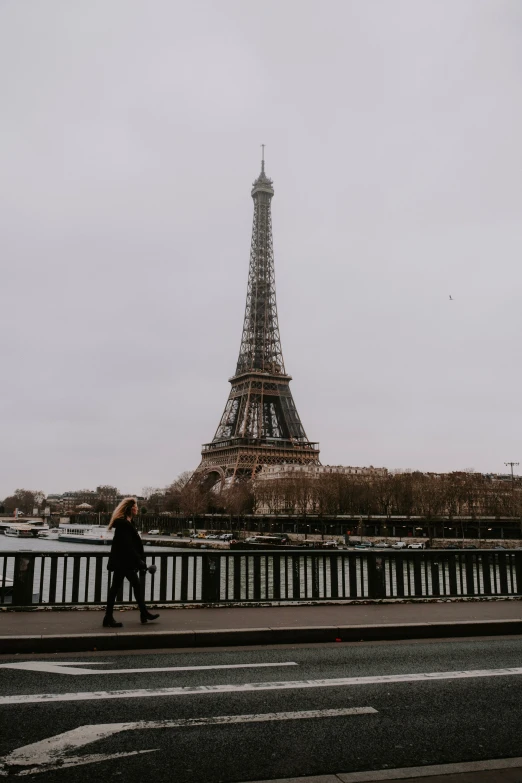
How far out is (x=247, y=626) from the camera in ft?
35.4

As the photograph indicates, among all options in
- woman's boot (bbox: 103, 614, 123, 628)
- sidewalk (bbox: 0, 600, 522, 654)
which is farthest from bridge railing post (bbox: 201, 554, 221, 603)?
woman's boot (bbox: 103, 614, 123, 628)

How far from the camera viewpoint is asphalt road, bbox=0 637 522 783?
5340mm

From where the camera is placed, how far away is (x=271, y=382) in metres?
122

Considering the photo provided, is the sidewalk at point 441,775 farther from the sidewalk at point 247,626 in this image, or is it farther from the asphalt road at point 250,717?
the sidewalk at point 247,626

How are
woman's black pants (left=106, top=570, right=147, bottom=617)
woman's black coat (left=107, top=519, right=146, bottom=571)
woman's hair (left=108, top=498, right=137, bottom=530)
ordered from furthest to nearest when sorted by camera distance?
woman's hair (left=108, top=498, right=137, bottom=530) < woman's black coat (left=107, top=519, right=146, bottom=571) < woman's black pants (left=106, top=570, right=147, bottom=617)

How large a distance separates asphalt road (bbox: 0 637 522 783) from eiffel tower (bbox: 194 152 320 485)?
109m

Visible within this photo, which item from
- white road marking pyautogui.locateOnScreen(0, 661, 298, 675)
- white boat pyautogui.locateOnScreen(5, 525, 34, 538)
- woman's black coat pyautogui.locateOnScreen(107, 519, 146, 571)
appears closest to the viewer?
white road marking pyautogui.locateOnScreen(0, 661, 298, 675)

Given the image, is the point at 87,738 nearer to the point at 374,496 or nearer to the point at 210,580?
the point at 210,580

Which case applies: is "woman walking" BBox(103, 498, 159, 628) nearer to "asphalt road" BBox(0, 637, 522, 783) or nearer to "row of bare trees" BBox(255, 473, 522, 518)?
"asphalt road" BBox(0, 637, 522, 783)

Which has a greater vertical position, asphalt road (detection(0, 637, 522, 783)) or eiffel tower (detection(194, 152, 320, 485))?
eiffel tower (detection(194, 152, 320, 485))

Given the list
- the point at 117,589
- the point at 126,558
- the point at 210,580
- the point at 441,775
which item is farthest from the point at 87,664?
the point at 441,775

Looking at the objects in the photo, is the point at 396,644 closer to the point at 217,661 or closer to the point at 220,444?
the point at 217,661

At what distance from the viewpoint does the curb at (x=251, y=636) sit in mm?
9664

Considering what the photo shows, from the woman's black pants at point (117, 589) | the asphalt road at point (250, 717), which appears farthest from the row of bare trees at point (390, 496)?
the asphalt road at point (250, 717)
